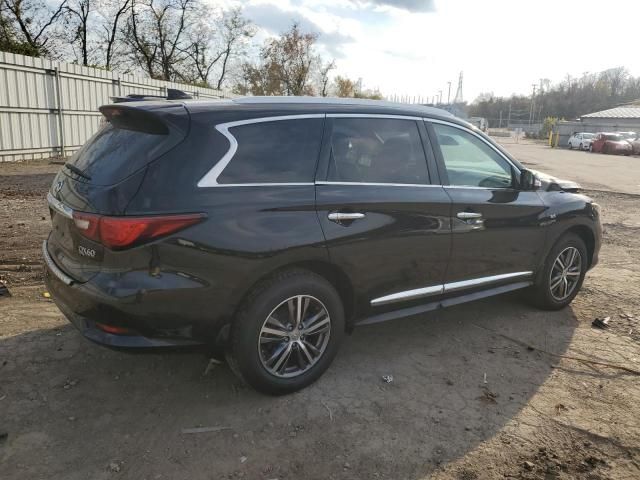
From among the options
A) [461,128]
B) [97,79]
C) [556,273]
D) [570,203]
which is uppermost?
[97,79]

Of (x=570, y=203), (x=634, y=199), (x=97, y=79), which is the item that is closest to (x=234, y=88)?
(x=97, y=79)

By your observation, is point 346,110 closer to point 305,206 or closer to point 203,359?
point 305,206

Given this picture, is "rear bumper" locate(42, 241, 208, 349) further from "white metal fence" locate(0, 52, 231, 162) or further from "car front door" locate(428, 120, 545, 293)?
"white metal fence" locate(0, 52, 231, 162)

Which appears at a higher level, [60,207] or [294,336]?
[60,207]

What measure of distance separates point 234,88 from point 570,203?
39681mm

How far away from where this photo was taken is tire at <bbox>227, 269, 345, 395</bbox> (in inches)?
118

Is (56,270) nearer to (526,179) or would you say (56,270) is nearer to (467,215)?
(467,215)

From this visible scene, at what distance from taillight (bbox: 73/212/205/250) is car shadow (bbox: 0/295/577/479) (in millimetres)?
900

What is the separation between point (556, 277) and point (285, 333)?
300 cm

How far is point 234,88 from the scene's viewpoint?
4156cm

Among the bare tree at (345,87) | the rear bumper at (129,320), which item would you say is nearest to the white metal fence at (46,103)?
the rear bumper at (129,320)

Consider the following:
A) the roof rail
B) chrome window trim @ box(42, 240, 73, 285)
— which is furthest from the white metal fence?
chrome window trim @ box(42, 240, 73, 285)

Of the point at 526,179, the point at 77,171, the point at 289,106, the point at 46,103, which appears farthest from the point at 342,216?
the point at 46,103

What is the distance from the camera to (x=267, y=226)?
2.96 meters
